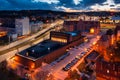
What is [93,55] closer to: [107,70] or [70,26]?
[107,70]

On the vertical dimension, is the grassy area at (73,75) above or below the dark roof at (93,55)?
below

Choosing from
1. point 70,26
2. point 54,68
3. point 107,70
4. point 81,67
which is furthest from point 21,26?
point 107,70

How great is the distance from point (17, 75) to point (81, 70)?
579cm

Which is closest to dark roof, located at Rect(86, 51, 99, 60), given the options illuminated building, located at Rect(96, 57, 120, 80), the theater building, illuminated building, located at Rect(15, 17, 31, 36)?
the theater building

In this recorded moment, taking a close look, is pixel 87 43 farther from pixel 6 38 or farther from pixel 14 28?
pixel 14 28

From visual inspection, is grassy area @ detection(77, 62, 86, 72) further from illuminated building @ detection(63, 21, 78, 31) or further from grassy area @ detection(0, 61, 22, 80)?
illuminated building @ detection(63, 21, 78, 31)

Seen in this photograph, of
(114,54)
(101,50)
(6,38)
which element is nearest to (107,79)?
(114,54)

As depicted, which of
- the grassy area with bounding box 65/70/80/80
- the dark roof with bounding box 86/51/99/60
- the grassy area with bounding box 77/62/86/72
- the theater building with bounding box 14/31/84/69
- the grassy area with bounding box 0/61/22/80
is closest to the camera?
the grassy area with bounding box 65/70/80/80

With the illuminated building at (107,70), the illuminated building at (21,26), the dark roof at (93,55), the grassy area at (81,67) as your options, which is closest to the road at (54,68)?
the grassy area at (81,67)

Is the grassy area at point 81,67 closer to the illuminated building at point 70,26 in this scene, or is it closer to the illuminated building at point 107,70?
the illuminated building at point 107,70

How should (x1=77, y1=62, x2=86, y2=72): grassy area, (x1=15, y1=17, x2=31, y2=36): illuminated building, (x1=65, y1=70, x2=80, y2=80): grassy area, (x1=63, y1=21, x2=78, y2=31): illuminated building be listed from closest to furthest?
(x1=65, y1=70, x2=80, y2=80): grassy area → (x1=77, y1=62, x2=86, y2=72): grassy area → (x1=15, y1=17, x2=31, y2=36): illuminated building → (x1=63, y1=21, x2=78, y2=31): illuminated building

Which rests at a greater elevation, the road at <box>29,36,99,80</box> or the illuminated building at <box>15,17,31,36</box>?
the illuminated building at <box>15,17,31,36</box>

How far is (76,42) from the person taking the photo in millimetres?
24688

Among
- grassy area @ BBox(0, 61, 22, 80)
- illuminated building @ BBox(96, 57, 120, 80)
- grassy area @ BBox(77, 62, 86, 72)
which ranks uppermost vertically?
illuminated building @ BBox(96, 57, 120, 80)
